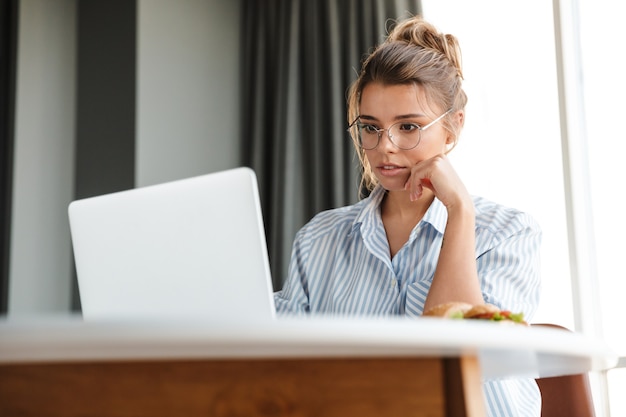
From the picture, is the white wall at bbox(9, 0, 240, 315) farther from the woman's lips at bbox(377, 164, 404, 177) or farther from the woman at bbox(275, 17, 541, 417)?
the woman's lips at bbox(377, 164, 404, 177)

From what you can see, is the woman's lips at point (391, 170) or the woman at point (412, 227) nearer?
the woman at point (412, 227)

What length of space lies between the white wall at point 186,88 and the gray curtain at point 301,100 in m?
0.09

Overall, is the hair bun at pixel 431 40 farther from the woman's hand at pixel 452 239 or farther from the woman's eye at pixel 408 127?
the woman's hand at pixel 452 239

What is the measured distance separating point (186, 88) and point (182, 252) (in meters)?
2.57

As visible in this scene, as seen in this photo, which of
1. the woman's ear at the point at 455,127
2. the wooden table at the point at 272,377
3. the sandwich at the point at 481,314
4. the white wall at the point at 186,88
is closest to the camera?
the wooden table at the point at 272,377

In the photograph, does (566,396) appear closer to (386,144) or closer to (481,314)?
(386,144)

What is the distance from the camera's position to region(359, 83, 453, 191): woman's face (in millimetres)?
1643

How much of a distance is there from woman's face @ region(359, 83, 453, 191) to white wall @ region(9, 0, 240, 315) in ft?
5.29

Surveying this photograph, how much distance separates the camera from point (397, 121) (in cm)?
165

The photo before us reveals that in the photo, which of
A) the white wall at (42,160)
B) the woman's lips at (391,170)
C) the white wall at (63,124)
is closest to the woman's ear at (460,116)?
the woman's lips at (391,170)

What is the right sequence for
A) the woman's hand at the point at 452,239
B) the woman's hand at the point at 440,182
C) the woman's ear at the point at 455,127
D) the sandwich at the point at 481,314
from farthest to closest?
the woman's ear at the point at 455,127 → the woman's hand at the point at 440,182 → the woman's hand at the point at 452,239 → the sandwich at the point at 481,314

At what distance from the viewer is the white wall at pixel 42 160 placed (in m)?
3.21

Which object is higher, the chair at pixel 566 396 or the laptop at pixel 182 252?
the laptop at pixel 182 252

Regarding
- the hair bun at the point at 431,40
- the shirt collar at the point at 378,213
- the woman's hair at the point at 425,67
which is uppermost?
the hair bun at the point at 431,40
